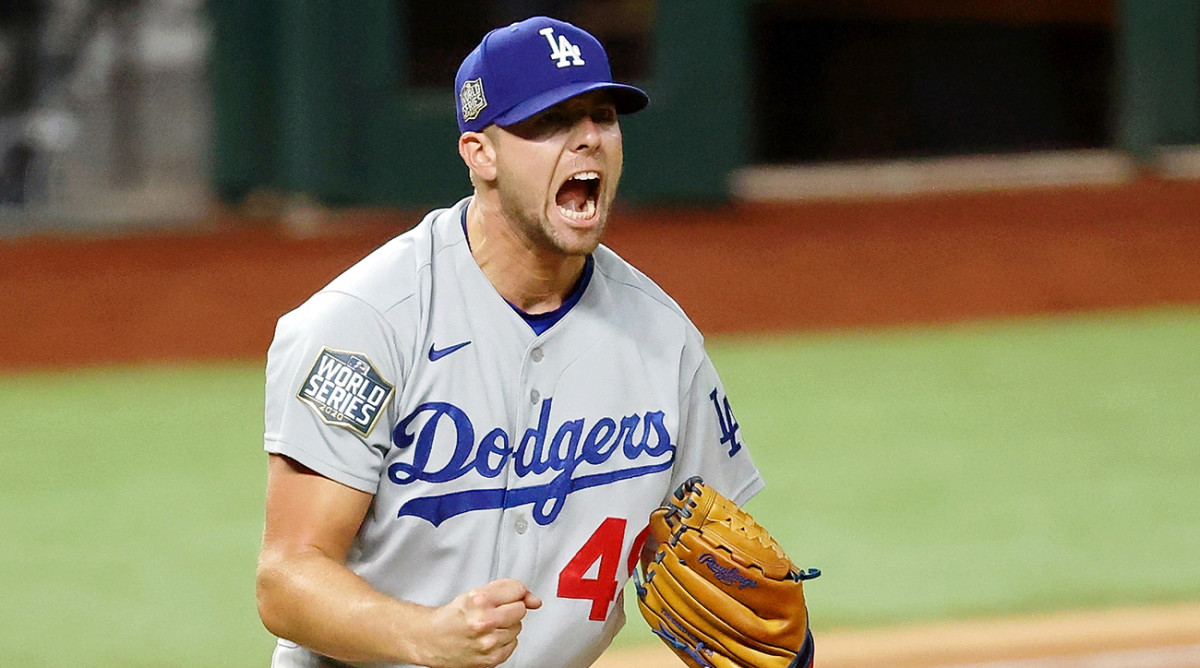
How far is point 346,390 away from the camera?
2436mm

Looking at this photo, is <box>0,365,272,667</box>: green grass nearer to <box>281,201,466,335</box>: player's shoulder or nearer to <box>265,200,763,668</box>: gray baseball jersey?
<box>265,200,763,668</box>: gray baseball jersey

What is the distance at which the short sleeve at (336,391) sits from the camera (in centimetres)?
243

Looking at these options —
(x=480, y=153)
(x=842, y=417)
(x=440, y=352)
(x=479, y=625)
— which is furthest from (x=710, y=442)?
(x=842, y=417)

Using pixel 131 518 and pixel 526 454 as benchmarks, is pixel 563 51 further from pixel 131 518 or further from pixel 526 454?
pixel 131 518

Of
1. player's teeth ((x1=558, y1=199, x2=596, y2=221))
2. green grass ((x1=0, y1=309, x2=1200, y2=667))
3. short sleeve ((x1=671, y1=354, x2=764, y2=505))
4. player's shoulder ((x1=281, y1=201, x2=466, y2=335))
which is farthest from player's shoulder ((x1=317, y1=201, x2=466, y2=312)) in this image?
green grass ((x1=0, y1=309, x2=1200, y2=667))

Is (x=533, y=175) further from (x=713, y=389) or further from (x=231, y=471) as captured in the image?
(x=231, y=471)

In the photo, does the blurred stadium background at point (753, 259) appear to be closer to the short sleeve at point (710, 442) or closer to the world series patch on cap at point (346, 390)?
the short sleeve at point (710, 442)

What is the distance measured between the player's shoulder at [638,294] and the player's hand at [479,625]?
2.34ft

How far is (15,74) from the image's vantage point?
533 inches

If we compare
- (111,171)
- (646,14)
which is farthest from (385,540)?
(111,171)

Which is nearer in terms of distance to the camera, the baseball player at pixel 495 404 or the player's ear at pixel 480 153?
the baseball player at pixel 495 404

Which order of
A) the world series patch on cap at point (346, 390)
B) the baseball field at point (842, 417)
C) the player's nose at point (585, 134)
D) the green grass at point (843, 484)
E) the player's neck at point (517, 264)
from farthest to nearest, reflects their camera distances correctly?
the green grass at point (843, 484), the baseball field at point (842, 417), the player's neck at point (517, 264), the player's nose at point (585, 134), the world series patch on cap at point (346, 390)

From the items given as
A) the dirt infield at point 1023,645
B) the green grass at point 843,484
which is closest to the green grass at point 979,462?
the green grass at point 843,484

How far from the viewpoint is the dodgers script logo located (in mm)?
2541
